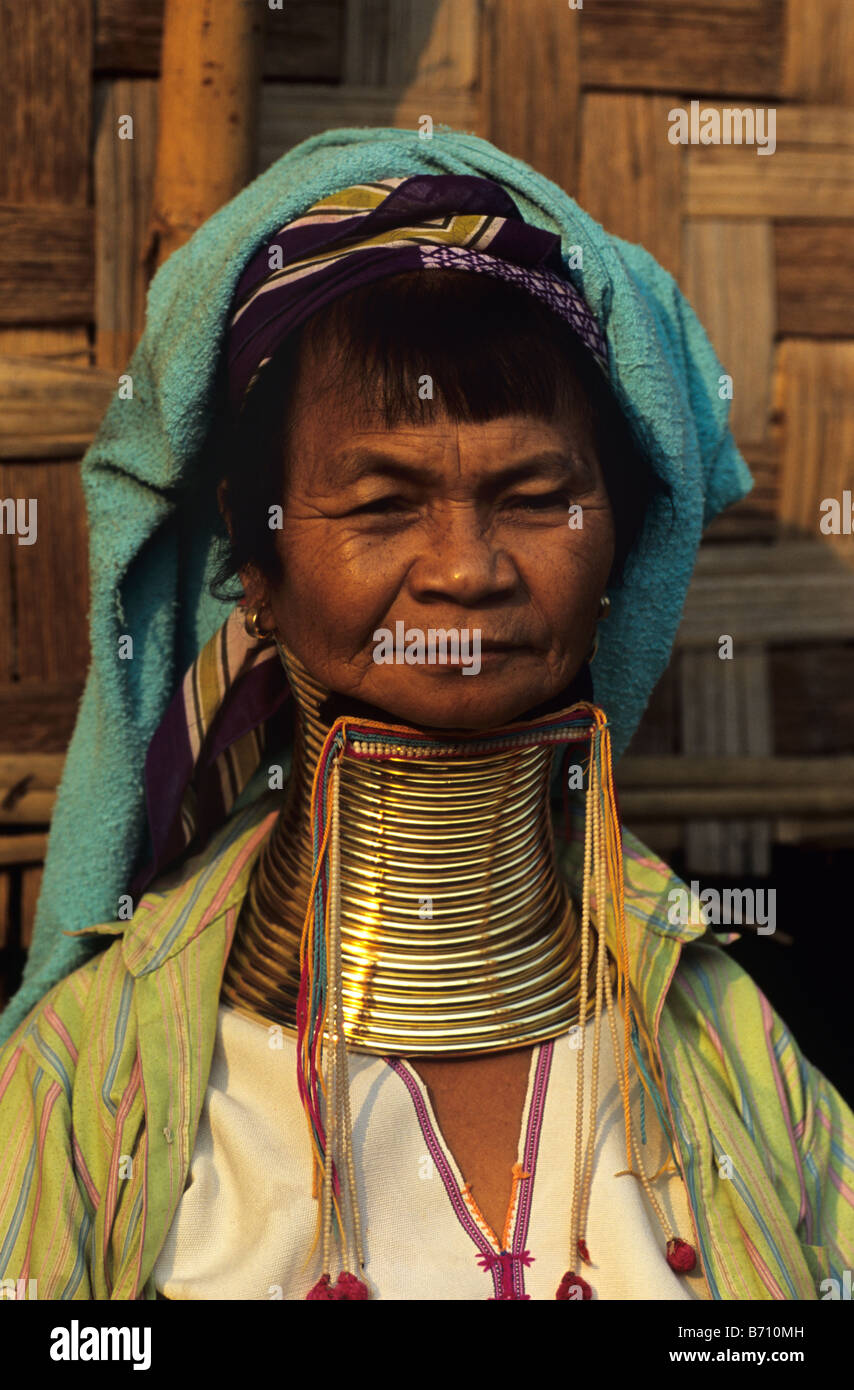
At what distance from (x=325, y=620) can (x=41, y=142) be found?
4.17ft

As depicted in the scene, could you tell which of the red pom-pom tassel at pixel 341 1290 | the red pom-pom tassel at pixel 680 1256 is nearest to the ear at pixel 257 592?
the red pom-pom tassel at pixel 341 1290

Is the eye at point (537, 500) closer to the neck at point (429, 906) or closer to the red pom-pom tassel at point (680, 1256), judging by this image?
the neck at point (429, 906)

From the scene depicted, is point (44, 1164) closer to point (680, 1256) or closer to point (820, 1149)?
point (680, 1256)

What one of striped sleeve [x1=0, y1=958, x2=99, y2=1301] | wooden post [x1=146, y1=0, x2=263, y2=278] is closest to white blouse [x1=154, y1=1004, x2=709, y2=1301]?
striped sleeve [x1=0, y1=958, x2=99, y2=1301]

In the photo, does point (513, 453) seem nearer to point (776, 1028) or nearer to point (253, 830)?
point (253, 830)

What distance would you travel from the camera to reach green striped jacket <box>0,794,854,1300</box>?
160 centimetres

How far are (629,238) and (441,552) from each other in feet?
4.09

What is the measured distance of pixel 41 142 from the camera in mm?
2346

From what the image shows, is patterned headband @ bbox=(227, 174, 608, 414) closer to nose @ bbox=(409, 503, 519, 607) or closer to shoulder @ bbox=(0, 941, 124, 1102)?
nose @ bbox=(409, 503, 519, 607)

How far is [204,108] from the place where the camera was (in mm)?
2225

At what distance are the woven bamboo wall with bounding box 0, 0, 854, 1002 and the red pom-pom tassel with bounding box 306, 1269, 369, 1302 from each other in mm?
1125

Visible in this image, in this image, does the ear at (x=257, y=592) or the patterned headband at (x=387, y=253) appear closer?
the patterned headband at (x=387, y=253)

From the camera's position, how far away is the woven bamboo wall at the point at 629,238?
236 centimetres

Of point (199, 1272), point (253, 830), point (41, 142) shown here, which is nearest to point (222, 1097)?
point (199, 1272)
